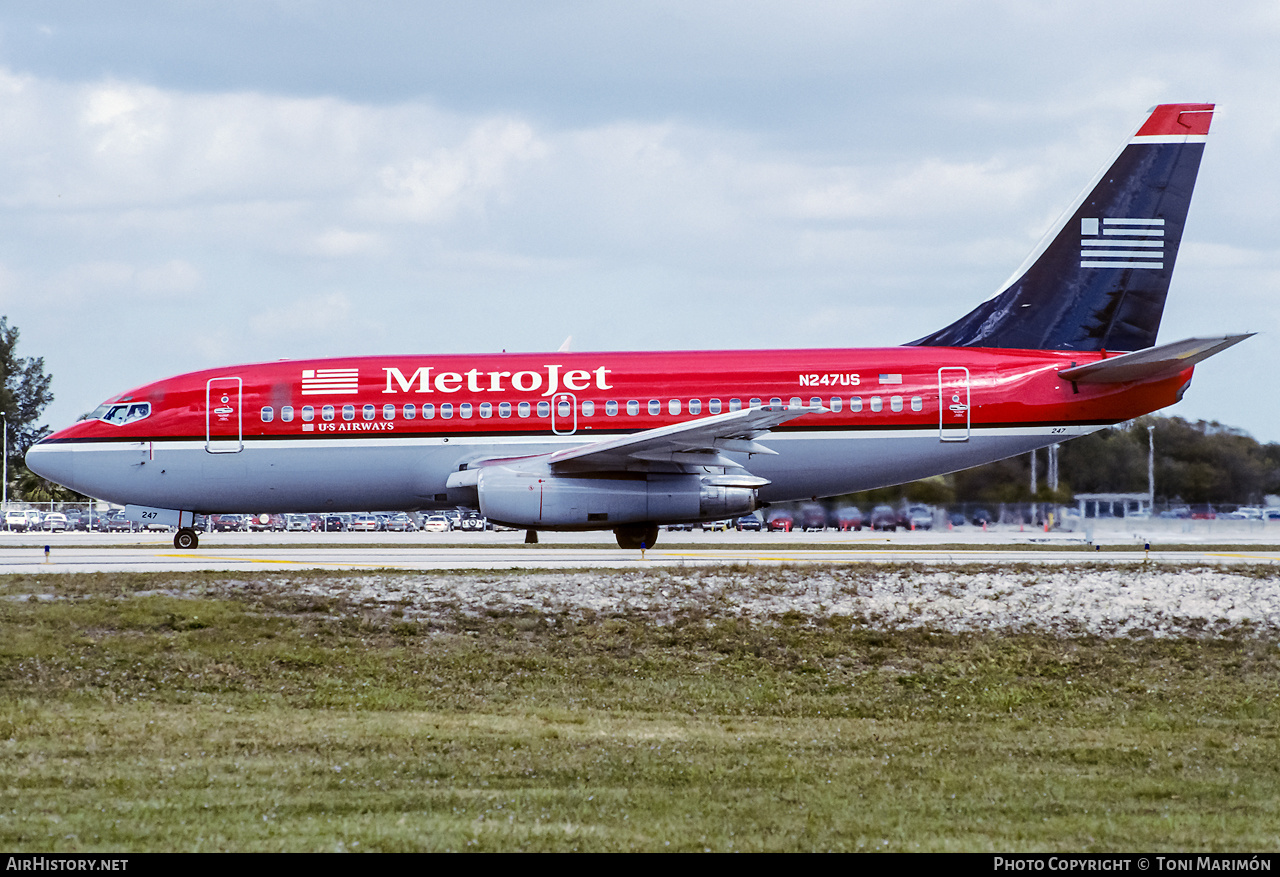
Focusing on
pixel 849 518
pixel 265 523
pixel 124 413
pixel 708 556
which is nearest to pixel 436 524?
pixel 265 523

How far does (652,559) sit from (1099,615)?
973 cm

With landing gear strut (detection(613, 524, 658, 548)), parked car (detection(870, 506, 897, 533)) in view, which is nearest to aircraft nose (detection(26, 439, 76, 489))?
landing gear strut (detection(613, 524, 658, 548))

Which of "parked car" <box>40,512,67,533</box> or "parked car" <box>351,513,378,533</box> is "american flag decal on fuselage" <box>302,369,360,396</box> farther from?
"parked car" <box>40,512,67,533</box>

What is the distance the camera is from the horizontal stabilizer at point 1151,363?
22.2m

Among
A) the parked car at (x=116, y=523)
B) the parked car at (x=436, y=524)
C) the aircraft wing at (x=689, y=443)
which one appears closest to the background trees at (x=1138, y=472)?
the aircraft wing at (x=689, y=443)

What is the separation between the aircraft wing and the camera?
2194 centimetres

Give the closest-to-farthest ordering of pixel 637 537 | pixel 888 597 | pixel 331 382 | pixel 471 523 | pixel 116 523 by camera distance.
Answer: pixel 888 597
pixel 331 382
pixel 637 537
pixel 471 523
pixel 116 523

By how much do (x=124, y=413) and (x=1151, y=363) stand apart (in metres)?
19.6

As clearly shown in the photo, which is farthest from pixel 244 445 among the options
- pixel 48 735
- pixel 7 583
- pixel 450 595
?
pixel 48 735

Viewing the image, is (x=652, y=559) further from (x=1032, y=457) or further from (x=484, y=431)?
(x=1032, y=457)

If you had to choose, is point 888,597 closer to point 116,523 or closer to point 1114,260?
point 1114,260

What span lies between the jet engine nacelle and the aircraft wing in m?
0.36

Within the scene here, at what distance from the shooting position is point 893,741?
36.1 feet

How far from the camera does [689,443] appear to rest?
23.0 m
